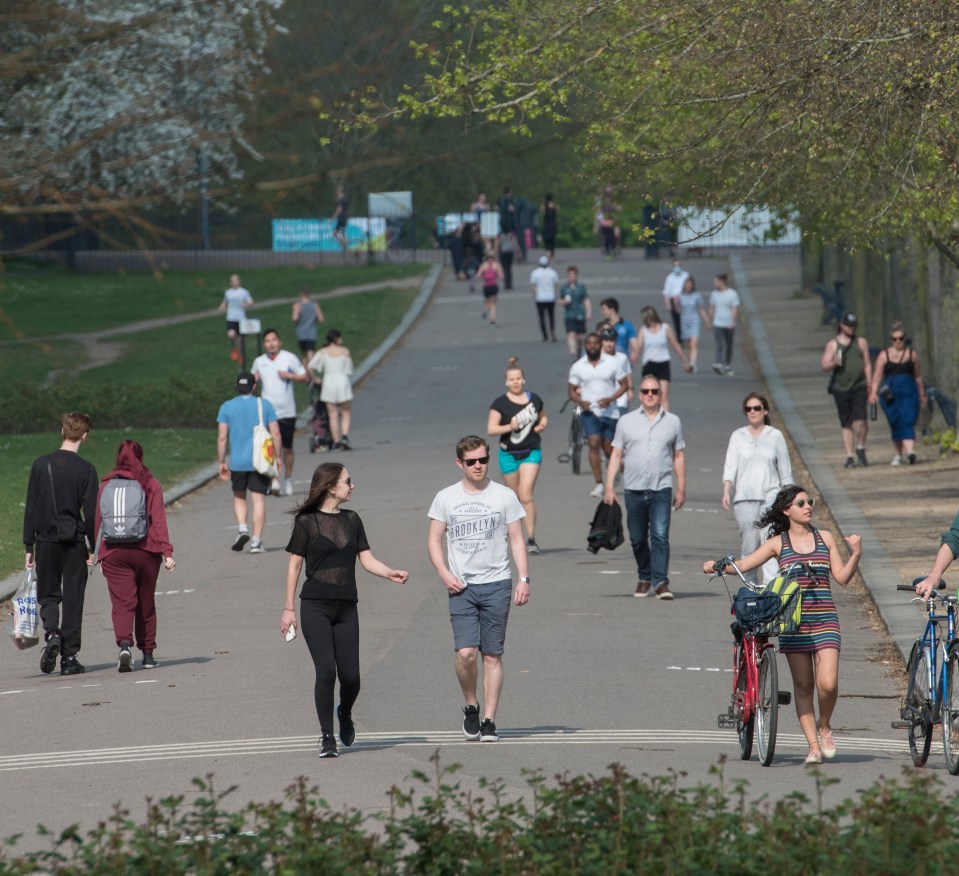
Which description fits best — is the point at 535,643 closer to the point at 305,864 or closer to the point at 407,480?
the point at 305,864

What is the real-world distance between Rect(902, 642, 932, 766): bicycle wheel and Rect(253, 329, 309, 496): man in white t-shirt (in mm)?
12253

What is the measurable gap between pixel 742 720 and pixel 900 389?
14322 millimetres

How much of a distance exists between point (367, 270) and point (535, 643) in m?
40.8

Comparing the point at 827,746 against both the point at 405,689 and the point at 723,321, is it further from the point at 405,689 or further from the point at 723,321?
the point at 723,321

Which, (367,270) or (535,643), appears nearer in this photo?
(535,643)

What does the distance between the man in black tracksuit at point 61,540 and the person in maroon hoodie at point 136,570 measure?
0.15 m

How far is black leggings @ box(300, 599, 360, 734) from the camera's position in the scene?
10.3 meters

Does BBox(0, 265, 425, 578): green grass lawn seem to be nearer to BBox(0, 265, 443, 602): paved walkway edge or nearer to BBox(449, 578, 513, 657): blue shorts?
BBox(0, 265, 443, 602): paved walkway edge

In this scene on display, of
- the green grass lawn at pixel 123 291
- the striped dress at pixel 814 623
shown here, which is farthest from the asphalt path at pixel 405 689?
the green grass lawn at pixel 123 291

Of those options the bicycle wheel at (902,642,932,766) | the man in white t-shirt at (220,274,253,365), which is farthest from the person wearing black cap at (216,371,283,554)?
the man in white t-shirt at (220,274,253,365)

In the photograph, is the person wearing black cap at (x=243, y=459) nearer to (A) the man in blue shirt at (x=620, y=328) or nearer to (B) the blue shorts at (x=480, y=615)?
(B) the blue shorts at (x=480, y=615)

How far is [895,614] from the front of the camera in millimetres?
14547

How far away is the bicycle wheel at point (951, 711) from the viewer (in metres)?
9.70

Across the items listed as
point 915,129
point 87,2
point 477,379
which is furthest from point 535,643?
point 477,379
